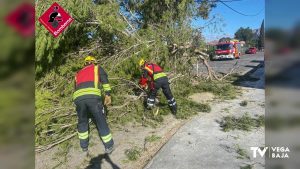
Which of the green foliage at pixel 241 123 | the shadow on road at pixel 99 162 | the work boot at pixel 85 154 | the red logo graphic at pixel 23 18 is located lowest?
the shadow on road at pixel 99 162

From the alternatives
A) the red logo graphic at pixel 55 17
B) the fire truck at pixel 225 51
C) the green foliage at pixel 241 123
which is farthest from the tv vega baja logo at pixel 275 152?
the fire truck at pixel 225 51

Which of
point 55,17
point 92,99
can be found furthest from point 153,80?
point 55,17

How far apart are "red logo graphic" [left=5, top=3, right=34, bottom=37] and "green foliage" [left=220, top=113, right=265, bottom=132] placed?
6053mm

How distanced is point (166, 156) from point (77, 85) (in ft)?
6.38

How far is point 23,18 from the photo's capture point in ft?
3.87

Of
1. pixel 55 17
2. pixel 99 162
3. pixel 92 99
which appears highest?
pixel 55 17

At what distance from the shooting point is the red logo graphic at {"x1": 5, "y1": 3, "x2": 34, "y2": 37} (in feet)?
3.84

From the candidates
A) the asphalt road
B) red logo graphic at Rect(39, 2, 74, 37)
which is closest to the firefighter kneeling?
red logo graphic at Rect(39, 2, 74, 37)

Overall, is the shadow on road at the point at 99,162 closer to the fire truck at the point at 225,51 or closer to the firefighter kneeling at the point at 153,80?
the firefighter kneeling at the point at 153,80

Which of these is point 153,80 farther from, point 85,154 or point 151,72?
point 85,154

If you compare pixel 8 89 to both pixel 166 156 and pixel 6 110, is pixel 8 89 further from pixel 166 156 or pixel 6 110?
pixel 166 156

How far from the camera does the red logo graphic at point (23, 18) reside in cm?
117

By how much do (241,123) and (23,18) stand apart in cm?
659

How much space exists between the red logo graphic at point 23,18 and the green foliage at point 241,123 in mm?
6053
